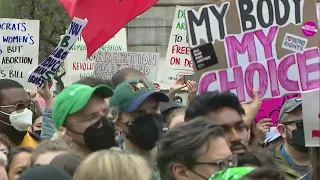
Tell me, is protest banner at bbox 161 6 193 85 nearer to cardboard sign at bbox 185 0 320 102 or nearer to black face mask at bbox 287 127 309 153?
cardboard sign at bbox 185 0 320 102

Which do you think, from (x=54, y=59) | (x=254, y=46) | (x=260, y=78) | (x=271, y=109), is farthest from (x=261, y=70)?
(x=54, y=59)

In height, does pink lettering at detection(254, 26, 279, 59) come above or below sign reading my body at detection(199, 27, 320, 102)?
above

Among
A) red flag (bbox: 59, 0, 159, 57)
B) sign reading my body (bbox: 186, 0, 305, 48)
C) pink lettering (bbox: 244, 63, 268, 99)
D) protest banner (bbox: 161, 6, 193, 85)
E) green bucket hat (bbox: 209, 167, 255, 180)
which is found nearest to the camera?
green bucket hat (bbox: 209, 167, 255, 180)

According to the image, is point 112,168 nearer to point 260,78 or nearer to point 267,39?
point 260,78

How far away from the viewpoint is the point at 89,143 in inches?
215

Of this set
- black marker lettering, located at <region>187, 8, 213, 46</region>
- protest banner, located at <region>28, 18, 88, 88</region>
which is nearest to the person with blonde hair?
black marker lettering, located at <region>187, 8, 213, 46</region>

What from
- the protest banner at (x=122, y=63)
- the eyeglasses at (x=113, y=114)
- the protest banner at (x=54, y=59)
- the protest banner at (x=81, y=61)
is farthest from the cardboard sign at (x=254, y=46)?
the protest banner at (x=81, y=61)

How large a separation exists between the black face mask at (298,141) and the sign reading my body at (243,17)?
0.72 meters

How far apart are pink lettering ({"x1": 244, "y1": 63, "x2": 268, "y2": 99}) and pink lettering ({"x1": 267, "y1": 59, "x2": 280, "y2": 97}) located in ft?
0.11

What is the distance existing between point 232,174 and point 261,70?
6.60 ft

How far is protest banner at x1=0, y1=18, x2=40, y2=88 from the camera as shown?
10.9 m

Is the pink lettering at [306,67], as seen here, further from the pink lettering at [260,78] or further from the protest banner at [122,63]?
the protest banner at [122,63]

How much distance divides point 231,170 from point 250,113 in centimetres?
174

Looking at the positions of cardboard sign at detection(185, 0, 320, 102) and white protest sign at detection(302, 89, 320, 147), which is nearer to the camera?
white protest sign at detection(302, 89, 320, 147)
